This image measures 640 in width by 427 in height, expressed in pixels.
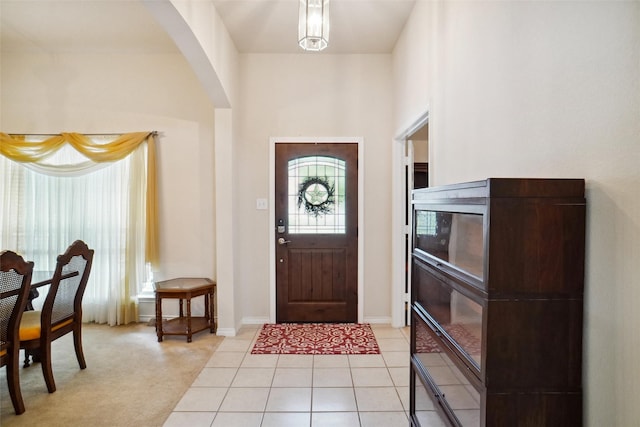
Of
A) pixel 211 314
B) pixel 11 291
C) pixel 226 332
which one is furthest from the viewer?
pixel 211 314

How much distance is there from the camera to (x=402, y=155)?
3.46 m

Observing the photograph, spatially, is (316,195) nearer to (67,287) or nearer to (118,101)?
(67,287)

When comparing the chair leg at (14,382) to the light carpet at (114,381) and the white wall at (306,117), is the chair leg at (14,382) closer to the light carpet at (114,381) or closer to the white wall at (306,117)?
the light carpet at (114,381)

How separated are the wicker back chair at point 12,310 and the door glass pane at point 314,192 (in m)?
2.20

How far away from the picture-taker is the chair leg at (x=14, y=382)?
2.00 meters

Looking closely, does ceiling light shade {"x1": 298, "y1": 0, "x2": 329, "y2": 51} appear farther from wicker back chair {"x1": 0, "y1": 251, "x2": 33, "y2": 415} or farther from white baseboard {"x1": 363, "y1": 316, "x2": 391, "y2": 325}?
white baseboard {"x1": 363, "y1": 316, "x2": 391, "y2": 325}

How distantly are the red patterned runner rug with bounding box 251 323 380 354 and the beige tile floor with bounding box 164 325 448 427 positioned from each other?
111mm

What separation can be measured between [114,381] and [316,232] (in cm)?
217

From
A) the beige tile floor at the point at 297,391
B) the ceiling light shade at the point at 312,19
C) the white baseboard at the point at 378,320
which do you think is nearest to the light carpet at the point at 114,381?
the beige tile floor at the point at 297,391

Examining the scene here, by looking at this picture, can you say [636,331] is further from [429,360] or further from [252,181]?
[252,181]

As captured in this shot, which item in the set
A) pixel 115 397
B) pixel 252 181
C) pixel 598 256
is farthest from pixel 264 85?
pixel 598 256

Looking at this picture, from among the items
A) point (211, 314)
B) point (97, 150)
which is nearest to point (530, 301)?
point (211, 314)

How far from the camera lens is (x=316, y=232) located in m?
3.61

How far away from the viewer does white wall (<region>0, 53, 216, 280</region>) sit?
3.60 meters
